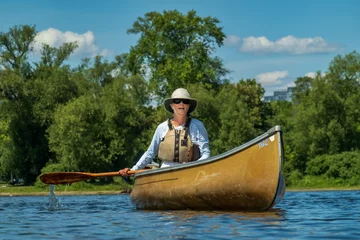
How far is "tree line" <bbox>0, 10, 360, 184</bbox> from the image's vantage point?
49.4 meters

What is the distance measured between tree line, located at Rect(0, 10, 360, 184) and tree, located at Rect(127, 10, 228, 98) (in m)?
0.08

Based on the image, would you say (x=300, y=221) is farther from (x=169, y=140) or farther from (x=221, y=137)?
(x=221, y=137)

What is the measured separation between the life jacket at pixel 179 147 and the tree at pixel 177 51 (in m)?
39.3

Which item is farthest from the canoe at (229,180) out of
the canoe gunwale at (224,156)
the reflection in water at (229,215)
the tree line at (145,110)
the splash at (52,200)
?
the tree line at (145,110)

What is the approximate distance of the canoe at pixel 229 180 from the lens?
43.1ft

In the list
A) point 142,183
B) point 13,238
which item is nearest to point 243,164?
point 142,183

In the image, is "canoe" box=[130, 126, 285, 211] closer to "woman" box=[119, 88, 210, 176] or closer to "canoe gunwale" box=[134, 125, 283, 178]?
"canoe gunwale" box=[134, 125, 283, 178]

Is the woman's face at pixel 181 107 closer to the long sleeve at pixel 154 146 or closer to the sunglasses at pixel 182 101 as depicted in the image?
the sunglasses at pixel 182 101

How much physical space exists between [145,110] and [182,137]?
42.0 metres

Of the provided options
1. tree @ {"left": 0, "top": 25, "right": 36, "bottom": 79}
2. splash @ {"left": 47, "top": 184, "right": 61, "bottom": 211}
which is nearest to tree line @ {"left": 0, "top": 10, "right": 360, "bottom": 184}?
tree @ {"left": 0, "top": 25, "right": 36, "bottom": 79}

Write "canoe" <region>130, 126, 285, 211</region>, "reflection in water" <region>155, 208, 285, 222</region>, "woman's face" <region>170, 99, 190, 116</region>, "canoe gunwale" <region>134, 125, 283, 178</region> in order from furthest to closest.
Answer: "woman's face" <region>170, 99, 190, 116</region>, "canoe" <region>130, 126, 285, 211</region>, "canoe gunwale" <region>134, 125, 283, 178</region>, "reflection in water" <region>155, 208, 285, 222</region>

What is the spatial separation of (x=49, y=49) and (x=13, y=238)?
45.5 m

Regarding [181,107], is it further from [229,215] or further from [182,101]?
[229,215]

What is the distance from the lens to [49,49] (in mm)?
55031
